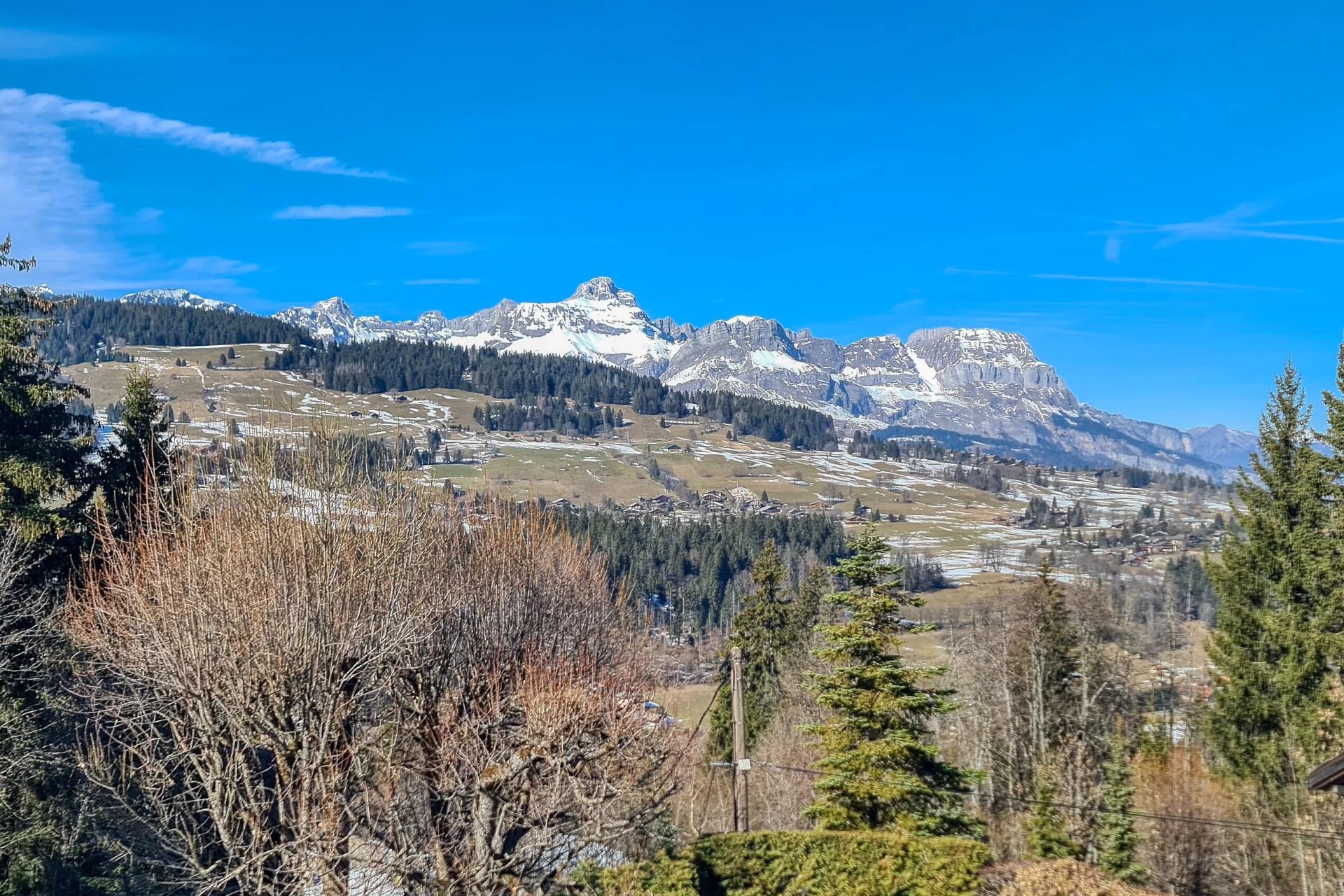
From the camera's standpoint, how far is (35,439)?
2603 cm

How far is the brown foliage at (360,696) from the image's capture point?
16.7 metres

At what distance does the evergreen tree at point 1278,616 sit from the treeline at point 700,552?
9036cm

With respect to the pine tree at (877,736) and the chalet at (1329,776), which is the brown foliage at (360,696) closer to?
the pine tree at (877,736)

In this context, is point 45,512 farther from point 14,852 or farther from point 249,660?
point 249,660

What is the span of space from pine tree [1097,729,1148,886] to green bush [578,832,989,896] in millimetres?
4022

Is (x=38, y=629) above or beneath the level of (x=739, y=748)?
above

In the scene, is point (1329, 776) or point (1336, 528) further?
point (1336, 528)

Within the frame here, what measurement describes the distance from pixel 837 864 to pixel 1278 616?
647 inches

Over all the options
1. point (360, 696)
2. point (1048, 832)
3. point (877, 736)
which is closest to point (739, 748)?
point (877, 736)

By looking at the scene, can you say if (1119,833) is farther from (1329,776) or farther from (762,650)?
(762,650)

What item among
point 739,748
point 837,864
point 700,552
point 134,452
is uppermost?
point 134,452

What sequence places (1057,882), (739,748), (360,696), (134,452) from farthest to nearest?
(134,452), (739,748), (1057,882), (360,696)

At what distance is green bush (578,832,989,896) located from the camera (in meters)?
22.5

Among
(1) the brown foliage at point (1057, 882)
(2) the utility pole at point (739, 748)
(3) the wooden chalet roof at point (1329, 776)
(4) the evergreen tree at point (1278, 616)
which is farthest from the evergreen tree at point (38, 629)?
(4) the evergreen tree at point (1278, 616)
